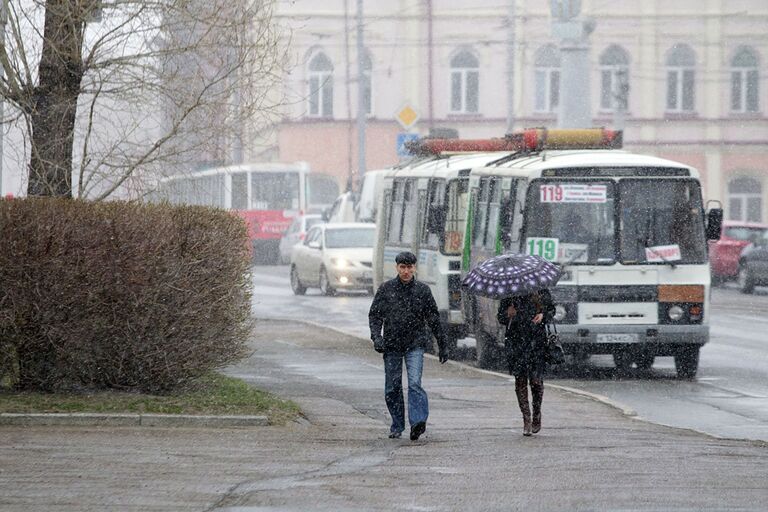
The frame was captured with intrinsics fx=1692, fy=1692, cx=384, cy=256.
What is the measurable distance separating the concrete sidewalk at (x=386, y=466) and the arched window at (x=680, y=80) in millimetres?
47800

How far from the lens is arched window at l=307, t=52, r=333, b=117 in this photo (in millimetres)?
62000

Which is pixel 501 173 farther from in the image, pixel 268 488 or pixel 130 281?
pixel 268 488

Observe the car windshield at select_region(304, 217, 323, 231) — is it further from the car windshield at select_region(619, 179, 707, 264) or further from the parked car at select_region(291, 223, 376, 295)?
the car windshield at select_region(619, 179, 707, 264)

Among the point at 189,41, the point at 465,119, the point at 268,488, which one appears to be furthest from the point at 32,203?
the point at 465,119

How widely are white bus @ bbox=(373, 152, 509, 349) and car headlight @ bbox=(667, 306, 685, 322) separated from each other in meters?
3.60

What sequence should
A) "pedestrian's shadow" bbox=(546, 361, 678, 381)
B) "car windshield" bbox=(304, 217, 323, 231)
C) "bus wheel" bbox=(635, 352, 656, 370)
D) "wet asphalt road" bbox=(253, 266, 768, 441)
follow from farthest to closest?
1. "car windshield" bbox=(304, 217, 323, 231)
2. "bus wheel" bbox=(635, 352, 656, 370)
3. "pedestrian's shadow" bbox=(546, 361, 678, 381)
4. "wet asphalt road" bbox=(253, 266, 768, 441)

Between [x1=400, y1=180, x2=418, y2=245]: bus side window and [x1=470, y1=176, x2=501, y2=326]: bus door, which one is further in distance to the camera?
[x1=400, y1=180, x2=418, y2=245]: bus side window

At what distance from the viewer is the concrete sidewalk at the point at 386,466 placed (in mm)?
9578

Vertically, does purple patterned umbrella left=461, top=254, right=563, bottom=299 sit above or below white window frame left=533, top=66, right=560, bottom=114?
below

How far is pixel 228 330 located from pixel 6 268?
2010 millimetres

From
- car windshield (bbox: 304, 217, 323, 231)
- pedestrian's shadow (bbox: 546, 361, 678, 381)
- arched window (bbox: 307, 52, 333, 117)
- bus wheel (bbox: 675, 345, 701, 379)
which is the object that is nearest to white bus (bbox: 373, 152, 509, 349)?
pedestrian's shadow (bbox: 546, 361, 678, 381)

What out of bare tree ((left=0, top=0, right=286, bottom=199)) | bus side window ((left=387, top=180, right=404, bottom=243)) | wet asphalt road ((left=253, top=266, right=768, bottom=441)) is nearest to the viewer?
wet asphalt road ((left=253, top=266, right=768, bottom=441))

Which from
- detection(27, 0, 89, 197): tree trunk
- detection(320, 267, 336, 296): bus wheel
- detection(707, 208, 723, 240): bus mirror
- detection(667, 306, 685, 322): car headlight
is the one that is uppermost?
detection(27, 0, 89, 197): tree trunk

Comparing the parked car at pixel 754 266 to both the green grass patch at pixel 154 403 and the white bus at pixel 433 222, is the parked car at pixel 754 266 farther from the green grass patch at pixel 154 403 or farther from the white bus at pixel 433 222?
the green grass patch at pixel 154 403
